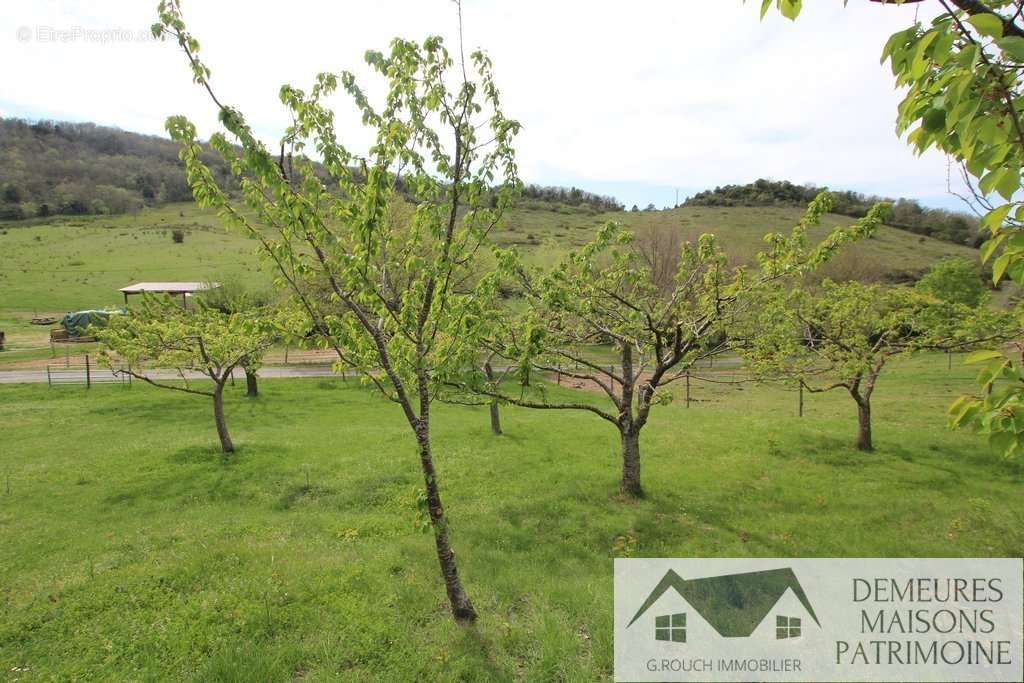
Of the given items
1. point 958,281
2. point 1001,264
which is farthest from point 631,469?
point 958,281

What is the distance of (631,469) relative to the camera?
12039mm

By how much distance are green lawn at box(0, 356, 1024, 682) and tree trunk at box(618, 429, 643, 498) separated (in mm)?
371

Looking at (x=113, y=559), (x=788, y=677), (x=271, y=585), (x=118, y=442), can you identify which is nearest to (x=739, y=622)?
(x=788, y=677)

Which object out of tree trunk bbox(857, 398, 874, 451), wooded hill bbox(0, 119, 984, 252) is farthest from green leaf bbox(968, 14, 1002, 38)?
wooded hill bbox(0, 119, 984, 252)

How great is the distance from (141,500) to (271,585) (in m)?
8.37

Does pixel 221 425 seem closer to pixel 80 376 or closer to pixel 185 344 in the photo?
pixel 185 344

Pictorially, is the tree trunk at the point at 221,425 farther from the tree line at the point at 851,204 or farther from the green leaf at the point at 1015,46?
the tree line at the point at 851,204

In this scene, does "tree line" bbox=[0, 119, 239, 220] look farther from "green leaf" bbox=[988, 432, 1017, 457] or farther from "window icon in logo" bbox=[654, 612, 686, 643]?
"green leaf" bbox=[988, 432, 1017, 457]

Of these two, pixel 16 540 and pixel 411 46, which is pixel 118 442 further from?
pixel 411 46

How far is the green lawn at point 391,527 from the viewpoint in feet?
19.3

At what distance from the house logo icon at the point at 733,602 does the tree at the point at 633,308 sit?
155 inches

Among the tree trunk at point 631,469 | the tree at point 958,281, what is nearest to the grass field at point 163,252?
the tree at point 958,281
